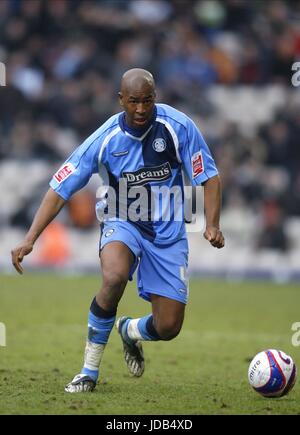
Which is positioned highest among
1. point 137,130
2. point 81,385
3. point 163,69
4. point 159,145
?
point 163,69

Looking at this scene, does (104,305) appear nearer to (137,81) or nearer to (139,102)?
(139,102)

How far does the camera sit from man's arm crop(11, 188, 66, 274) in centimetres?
778

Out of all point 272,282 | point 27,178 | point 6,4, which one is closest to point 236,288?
point 272,282

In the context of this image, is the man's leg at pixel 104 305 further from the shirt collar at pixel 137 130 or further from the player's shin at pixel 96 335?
the shirt collar at pixel 137 130

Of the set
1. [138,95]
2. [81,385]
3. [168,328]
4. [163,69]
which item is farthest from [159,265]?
[163,69]

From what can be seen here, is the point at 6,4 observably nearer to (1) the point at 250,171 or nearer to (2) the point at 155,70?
(2) the point at 155,70

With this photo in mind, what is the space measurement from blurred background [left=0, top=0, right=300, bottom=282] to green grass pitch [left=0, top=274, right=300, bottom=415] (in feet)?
3.36

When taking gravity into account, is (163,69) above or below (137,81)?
above

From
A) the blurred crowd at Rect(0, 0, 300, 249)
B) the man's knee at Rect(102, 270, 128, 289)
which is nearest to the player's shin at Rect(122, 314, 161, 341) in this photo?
the man's knee at Rect(102, 270, 128, 289)

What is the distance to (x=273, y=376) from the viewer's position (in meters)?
7.79

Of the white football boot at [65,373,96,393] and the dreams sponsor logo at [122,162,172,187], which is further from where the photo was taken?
the dreams sponsor logo at [122,162,172,187]

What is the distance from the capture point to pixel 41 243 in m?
19.6

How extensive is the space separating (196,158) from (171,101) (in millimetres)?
13437

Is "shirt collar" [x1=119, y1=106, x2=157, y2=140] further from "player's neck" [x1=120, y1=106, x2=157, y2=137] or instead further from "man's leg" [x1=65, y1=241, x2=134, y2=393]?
"man's leg" [x1=65, y1=241, x2=134, y2=393]
